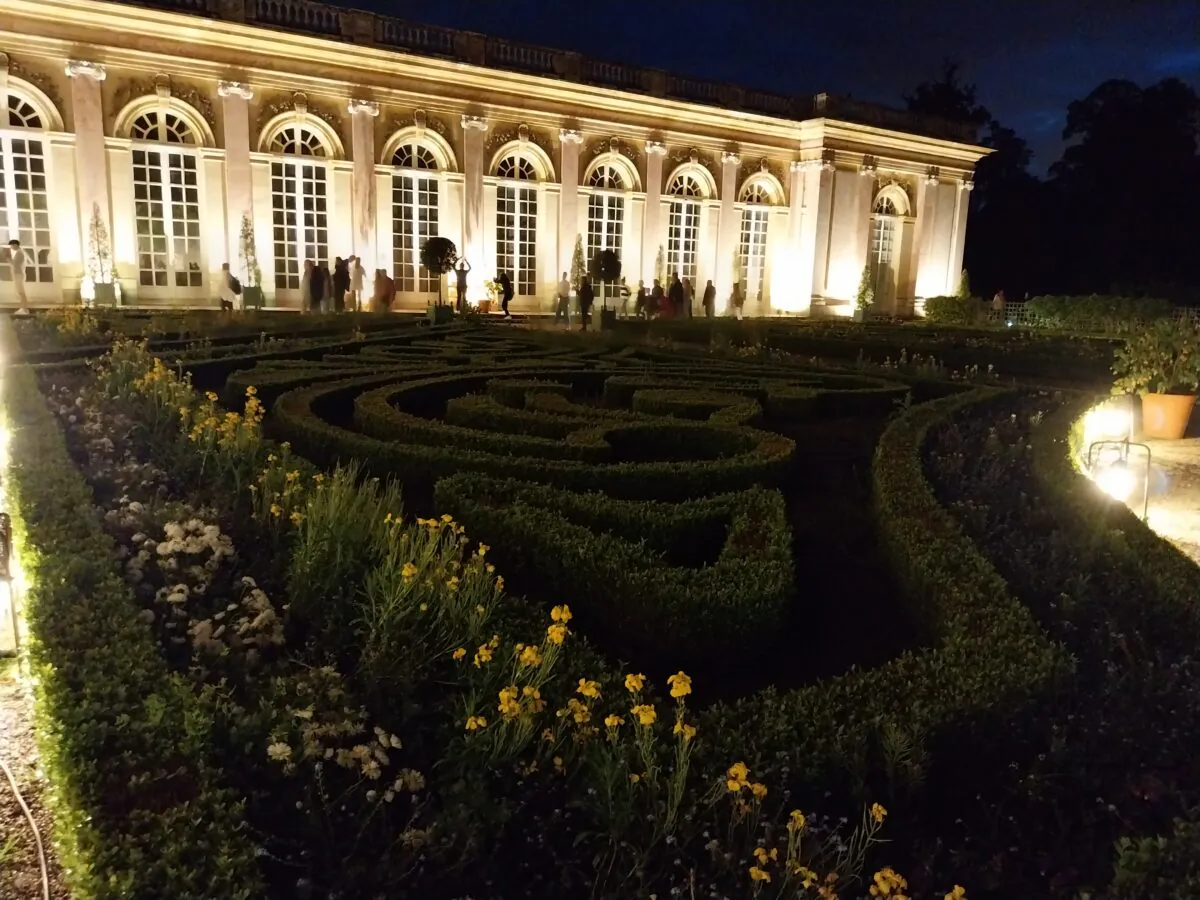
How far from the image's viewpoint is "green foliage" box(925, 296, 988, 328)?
27984 mm

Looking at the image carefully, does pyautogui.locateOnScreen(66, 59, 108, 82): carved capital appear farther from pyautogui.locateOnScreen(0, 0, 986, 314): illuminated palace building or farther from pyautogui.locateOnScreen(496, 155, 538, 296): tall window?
pyautogui.locateOnScreen(496, 155, 538, 296): tall window

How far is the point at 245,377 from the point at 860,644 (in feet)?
19.5

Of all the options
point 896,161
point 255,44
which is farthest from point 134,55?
point 896,161

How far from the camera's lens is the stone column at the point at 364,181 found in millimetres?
21438

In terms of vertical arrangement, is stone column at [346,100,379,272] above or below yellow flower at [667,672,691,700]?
above

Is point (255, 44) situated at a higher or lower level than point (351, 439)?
higher

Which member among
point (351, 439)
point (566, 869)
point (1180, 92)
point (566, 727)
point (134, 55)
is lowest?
point (566, 869)

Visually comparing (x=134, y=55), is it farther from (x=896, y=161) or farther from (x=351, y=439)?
(x=896, y=161)

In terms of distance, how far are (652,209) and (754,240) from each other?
442 centimetres

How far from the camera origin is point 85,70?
18172 mm

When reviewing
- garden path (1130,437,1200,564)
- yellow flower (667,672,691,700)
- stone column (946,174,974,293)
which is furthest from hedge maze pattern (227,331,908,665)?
stone column (946,174,974,293)

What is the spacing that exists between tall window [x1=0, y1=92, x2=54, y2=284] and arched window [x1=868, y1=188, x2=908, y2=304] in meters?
23.6

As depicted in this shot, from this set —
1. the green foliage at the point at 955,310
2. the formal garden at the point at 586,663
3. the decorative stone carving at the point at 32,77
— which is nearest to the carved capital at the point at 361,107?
the decorative stone carving at the point at 32,77

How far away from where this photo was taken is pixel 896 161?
1206 inches
